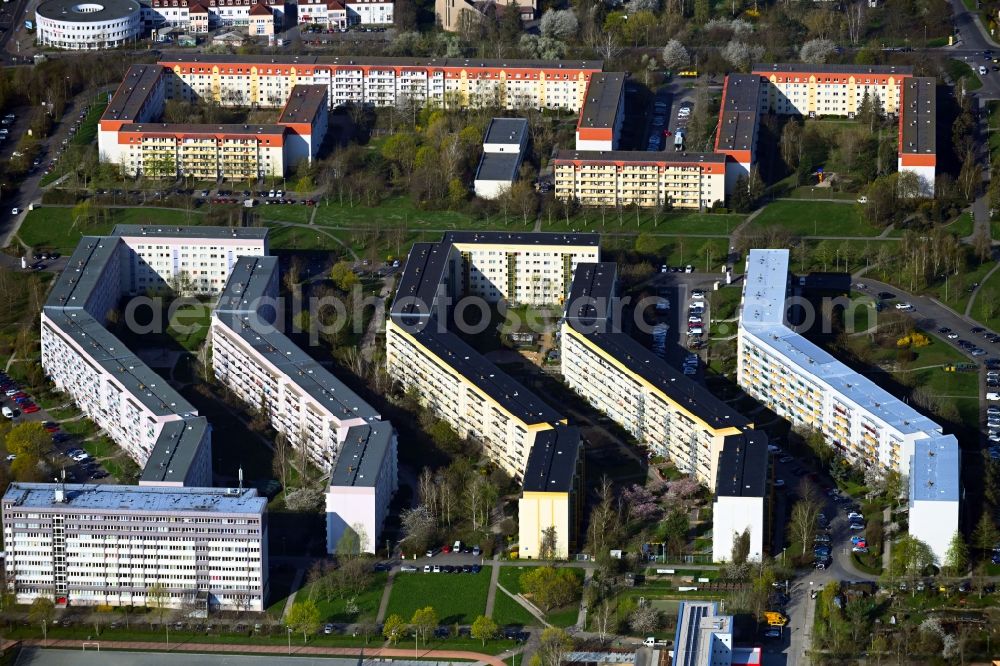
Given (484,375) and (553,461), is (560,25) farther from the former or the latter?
(553,461)

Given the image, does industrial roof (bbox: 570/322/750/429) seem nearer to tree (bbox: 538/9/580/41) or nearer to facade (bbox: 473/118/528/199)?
facade (bbox: 473/118/528/199)

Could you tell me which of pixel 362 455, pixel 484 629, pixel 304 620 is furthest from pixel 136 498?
pixel 484 629

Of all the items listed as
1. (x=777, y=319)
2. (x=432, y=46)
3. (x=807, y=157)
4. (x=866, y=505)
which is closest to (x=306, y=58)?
(x=432, y=46)

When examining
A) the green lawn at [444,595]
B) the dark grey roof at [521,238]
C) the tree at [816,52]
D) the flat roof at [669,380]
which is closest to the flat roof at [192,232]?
the dark grey roof at [521,238]

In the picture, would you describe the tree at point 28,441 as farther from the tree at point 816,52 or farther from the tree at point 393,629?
the tree at point 816,52

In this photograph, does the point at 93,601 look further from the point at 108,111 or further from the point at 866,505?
the point at 108,111
